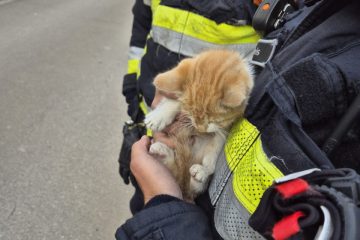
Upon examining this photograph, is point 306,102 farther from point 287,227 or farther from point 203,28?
point 203,28

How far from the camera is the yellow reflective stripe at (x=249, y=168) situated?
31.5 inches

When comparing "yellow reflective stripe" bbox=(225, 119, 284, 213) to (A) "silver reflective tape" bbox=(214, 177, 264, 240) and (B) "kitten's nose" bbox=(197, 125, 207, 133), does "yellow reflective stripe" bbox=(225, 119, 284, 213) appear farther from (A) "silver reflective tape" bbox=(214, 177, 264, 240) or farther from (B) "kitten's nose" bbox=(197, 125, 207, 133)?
(B) "kitten's nose" bbox=(197, 125, 207, 133)

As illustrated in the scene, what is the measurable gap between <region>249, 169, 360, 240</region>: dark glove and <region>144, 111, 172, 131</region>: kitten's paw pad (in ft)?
2.66

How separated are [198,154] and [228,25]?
1.50 feet

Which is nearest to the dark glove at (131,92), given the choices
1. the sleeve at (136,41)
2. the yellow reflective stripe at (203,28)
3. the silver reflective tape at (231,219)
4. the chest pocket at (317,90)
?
the sleeve at (136,41)

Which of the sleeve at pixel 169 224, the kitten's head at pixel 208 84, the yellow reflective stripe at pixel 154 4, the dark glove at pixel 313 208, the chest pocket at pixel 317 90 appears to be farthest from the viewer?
the yellow reflective stripe at pixel 154 4

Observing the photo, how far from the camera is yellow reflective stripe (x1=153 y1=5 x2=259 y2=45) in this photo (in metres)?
1.40

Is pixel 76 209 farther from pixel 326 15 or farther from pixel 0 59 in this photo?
pixel 0 59

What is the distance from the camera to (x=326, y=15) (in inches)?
37.5

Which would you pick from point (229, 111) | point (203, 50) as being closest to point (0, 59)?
point (203, 50)

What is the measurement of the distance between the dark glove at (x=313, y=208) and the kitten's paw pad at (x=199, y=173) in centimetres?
57

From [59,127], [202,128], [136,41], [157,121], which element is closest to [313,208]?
[202,128]

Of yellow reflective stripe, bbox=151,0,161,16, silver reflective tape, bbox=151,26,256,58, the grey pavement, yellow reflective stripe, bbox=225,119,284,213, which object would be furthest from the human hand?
the grey pavement

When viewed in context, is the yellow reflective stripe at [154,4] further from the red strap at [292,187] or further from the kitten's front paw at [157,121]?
the red strap at [292,187]
